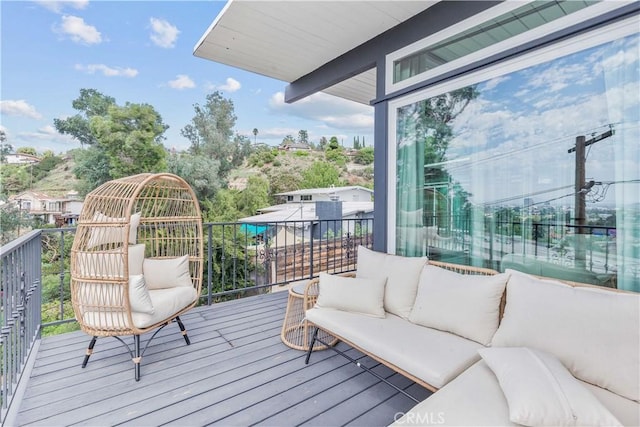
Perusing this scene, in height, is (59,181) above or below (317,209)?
above

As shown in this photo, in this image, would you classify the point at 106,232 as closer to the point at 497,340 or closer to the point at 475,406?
the point at 475,406

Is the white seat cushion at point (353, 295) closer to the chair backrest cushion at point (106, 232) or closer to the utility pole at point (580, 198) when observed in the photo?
the utility pole at point (580, 198)

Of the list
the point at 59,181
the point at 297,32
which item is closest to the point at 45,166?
the point at 59,181

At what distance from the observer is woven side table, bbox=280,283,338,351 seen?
2.41 metres

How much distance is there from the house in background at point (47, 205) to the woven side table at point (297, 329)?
41.6 feet

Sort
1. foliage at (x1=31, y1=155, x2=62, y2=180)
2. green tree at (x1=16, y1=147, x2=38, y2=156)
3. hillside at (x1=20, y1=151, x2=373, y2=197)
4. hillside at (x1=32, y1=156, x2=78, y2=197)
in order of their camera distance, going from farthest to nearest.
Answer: hillside at (x1=20, y1=151, x2=373, y2=197)
green tree at (x1=16, y1=147, x2=38, y2=156)
foliage at (x1=31, y1=155, x2=62, y2=180)
hillside at (x1=32, y1=156, x2=78, y2=197)

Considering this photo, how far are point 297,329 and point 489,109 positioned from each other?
7.97ft

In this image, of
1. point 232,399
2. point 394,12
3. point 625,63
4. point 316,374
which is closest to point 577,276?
point 625,63

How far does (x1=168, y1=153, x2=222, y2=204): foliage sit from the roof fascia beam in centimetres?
1053

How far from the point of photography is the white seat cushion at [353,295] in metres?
2.18

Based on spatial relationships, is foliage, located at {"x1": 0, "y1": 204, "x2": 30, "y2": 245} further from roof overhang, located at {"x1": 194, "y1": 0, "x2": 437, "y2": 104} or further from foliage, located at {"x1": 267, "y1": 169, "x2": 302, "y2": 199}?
roof overhang, located at {"x1": 194, "y1": 0, "x2": 437, "y2": 104}

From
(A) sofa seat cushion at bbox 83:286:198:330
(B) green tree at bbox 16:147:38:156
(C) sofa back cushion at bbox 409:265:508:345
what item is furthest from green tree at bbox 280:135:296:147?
(C) sofa back cushion at bbox 409:265:508:345

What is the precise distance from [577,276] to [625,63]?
4.20 feet

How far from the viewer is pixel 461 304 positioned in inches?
72.4
